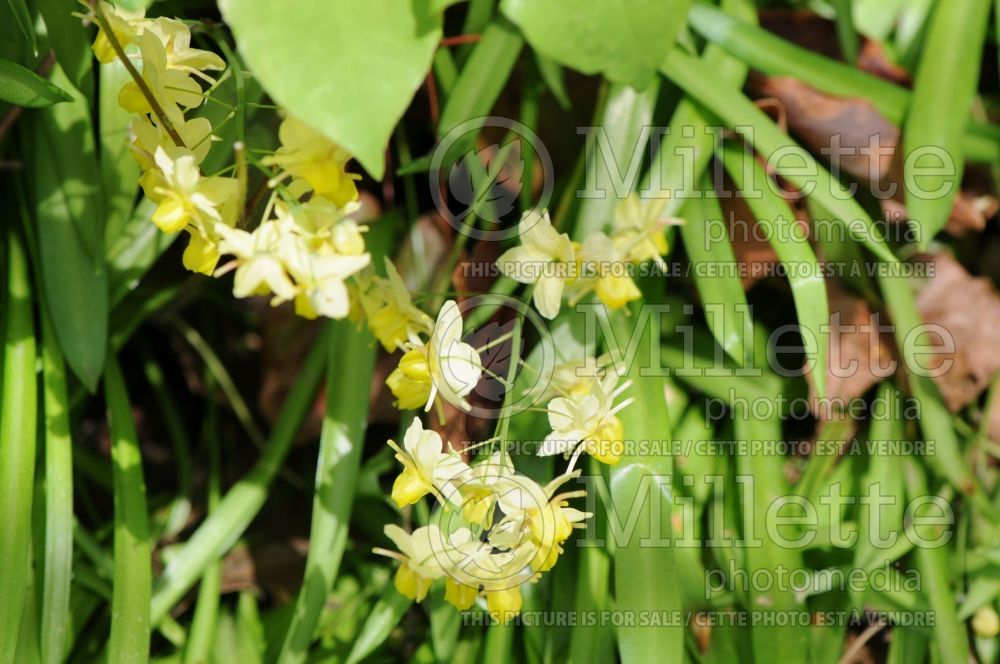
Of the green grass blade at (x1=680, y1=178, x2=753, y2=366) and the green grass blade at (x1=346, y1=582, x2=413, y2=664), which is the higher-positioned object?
the green grass blade at (x1=680, y1=178, x2=753, y2=366)

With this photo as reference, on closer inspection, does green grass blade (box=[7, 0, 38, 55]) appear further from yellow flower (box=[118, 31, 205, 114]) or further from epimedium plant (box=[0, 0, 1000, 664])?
yellow flower (box=[118, 31, 205, 114])

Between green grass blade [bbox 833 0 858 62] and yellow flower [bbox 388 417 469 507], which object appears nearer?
yellow flower [bbox 388 417 469 507]

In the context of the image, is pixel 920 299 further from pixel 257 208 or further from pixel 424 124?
pixel 257 208

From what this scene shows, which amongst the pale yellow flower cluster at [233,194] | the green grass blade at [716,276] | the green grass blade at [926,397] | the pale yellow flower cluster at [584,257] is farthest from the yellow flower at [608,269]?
the green grass blade at [926,397]

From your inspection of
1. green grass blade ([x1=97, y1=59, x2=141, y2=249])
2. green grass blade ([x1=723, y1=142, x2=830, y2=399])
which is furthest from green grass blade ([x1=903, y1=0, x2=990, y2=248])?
green grass blade ([x1=97, y1=59, x2=141, y2=249])

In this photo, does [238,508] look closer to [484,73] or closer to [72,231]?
[72,231]

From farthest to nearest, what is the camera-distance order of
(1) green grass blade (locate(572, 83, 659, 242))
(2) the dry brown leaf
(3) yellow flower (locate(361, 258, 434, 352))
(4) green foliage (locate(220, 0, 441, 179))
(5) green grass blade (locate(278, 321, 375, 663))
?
1. (2) the dry brown leaf
2. (1) green grass blade (locate(572, 83, 659, 242))
3. (5) green grass blade (locate(278, 321, 375, 663))
4. (3) yellow flower (locate(361, 258, 434, 352))
5. (4) green foliage (locate(220, 0, 441, 179))

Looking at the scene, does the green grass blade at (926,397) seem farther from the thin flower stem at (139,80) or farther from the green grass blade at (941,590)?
the thin flower stem at (139,80)
